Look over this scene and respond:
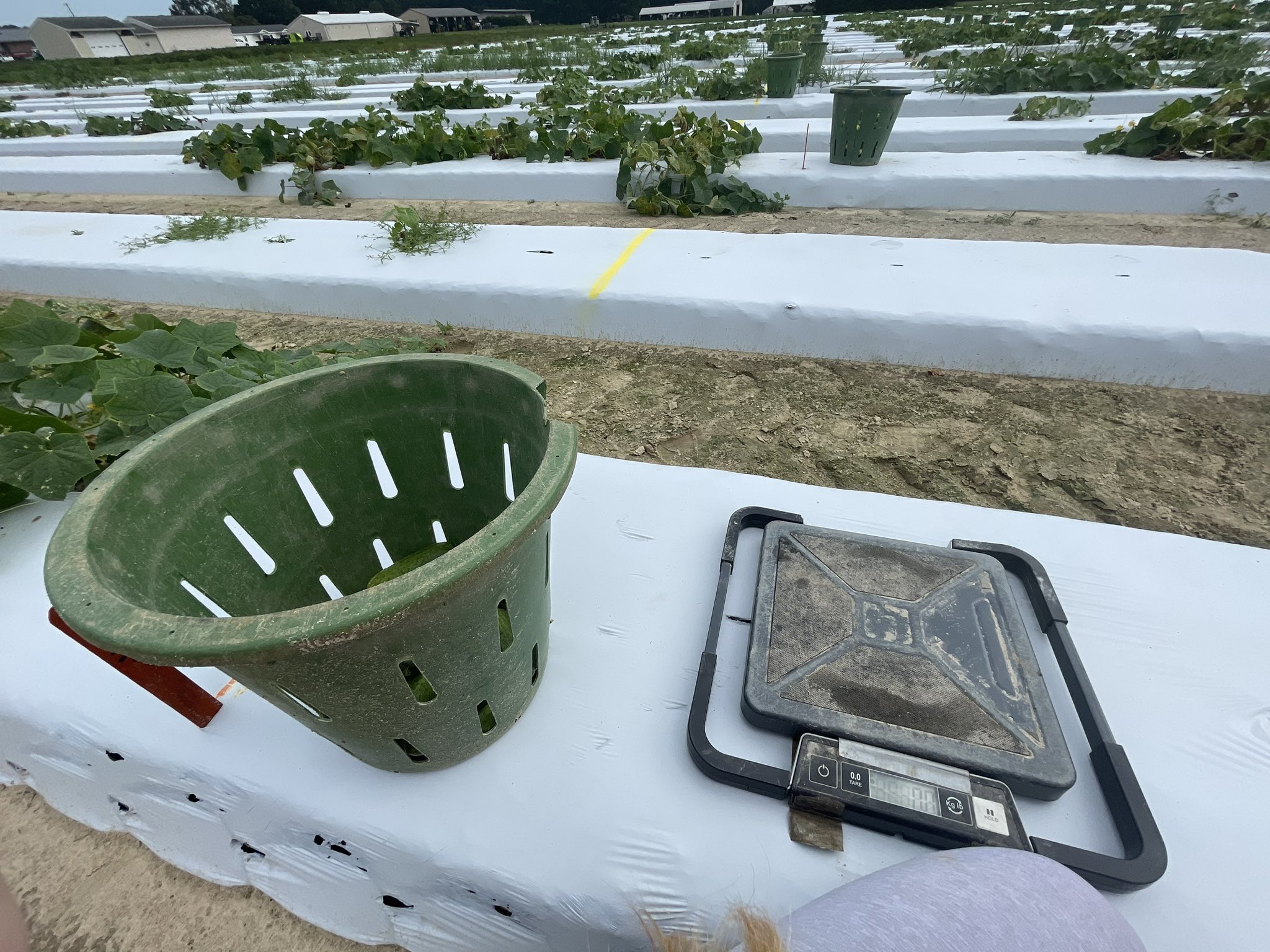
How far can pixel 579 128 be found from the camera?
191 inches

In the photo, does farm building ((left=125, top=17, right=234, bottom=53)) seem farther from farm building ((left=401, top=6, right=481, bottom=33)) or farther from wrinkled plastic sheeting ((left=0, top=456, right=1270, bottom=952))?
wrinkled plastic sheeting ((left=0, top=456, right=1270, bottom=952))

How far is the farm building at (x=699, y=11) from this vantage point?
106 ft

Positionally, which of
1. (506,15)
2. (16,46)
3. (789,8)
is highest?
(506,15)

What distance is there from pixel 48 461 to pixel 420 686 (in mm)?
1116

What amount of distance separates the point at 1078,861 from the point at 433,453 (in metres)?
1.31

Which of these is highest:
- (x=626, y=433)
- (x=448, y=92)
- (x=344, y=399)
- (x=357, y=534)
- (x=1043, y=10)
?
(x=1043, y=10)

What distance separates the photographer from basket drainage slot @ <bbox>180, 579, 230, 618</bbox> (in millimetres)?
947

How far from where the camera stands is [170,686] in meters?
0.99

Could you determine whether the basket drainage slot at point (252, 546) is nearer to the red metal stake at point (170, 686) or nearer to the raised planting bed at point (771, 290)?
the red metal stake at point (170, 686)

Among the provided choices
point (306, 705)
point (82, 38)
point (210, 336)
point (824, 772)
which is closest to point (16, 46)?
point (82, 38)

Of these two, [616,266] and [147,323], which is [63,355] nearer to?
[147,323]

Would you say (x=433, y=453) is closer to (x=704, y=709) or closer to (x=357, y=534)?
(x=357, y=534)

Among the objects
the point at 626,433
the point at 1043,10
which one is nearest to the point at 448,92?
the point at 626,433

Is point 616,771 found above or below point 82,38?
below
